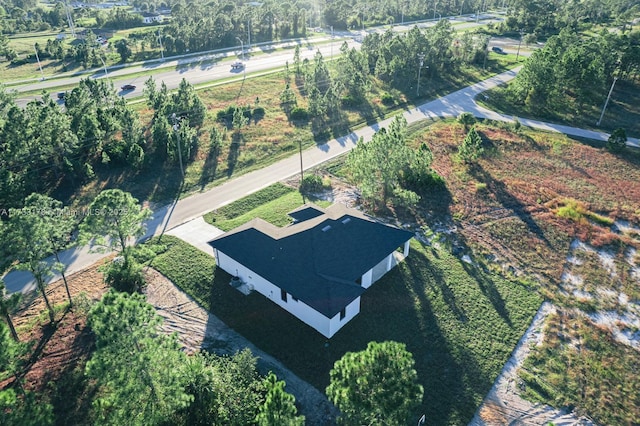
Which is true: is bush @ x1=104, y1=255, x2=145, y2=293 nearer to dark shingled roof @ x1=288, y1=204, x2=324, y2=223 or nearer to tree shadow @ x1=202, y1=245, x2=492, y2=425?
tree shadow @ x1=202, y1=245, x2=492, y2=425

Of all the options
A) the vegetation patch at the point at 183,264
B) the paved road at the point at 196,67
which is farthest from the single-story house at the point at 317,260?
the paved road at the point at 196,67

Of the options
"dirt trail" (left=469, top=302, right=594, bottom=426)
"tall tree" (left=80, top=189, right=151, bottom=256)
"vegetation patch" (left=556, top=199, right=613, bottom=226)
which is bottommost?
"dirt trail" (left=469, top=302, right=594, bottom=426)

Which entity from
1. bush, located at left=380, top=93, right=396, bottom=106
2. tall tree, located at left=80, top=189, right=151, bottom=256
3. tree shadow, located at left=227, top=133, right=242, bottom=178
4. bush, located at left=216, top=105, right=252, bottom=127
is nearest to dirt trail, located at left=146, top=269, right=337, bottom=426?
tall tree, located at left=80, top=189, right=151, bottom=256

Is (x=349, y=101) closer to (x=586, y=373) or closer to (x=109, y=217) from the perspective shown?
(x=109, y=217)

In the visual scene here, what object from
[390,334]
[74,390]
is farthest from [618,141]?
[74,390]

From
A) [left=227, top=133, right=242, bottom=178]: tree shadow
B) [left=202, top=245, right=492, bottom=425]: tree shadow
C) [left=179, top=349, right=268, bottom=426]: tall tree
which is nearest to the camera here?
[left=179, top=349, right=268, bottom=426]: tall tree

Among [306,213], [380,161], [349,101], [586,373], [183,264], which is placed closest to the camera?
[586,373]

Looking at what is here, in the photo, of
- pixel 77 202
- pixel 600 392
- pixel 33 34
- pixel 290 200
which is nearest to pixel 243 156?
pixel 290 200
